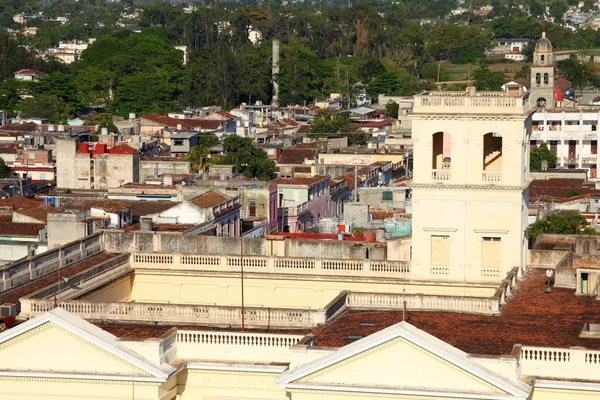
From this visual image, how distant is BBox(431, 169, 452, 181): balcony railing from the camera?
126 feet

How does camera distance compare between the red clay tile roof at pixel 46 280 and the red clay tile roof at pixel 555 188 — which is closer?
the red clay tile roof at pixel 46 280

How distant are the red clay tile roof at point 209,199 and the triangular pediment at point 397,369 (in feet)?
79.1

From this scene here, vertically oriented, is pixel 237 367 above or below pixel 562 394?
above

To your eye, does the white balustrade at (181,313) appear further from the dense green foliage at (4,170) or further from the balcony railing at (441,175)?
the dense green foliage at (4,170)

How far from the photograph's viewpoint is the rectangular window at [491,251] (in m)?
38.3

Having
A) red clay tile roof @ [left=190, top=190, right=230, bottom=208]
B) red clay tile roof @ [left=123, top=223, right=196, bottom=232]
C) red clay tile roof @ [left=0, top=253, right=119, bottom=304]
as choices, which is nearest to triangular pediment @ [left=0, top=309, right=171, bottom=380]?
red clay tile roof @ [left=0, top=253, right=119, bottom=304]

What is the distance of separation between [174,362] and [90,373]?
1631 millimetres

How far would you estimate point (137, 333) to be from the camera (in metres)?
31.8

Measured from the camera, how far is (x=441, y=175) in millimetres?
38500

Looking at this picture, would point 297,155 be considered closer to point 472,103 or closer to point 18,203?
point 18,203

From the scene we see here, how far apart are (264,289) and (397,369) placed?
34.2 feet

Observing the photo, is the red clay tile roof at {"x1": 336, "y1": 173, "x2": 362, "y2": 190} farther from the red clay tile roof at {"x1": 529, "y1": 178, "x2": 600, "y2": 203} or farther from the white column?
the white column

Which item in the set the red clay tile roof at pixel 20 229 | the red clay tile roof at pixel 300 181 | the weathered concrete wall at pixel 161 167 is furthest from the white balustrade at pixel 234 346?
the weathered concrete wall at pixel 161 167

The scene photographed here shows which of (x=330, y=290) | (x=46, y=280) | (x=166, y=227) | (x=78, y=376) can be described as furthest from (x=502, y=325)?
(x=166, y=227)
